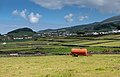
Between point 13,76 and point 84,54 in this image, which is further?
point 84,54

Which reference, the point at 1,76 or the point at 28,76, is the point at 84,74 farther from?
the point at 1,76

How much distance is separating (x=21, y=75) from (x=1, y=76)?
1712 millimetres

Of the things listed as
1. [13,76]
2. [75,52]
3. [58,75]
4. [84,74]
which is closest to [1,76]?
[13,76]

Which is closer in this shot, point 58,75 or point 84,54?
point 58,75

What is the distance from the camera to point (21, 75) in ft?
85.0

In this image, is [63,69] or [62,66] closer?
[63,69]

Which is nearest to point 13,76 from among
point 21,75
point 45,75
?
point 21,75

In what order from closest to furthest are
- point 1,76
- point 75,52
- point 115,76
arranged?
point 115,76 → point 1,76 → point 75,52

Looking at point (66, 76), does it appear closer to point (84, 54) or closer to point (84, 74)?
point (84, 74)

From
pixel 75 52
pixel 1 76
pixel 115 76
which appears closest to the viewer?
pixel 115 76

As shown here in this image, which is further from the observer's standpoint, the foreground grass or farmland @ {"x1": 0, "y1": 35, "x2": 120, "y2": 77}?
farmland @ {"x1": 0, "y1": 35, "x2": 120, "y2": 77}

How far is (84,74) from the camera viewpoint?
25.4 metres

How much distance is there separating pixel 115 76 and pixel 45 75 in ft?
19.3

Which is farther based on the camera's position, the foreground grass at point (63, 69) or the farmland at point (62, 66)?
the farmland at point (62, 66)
